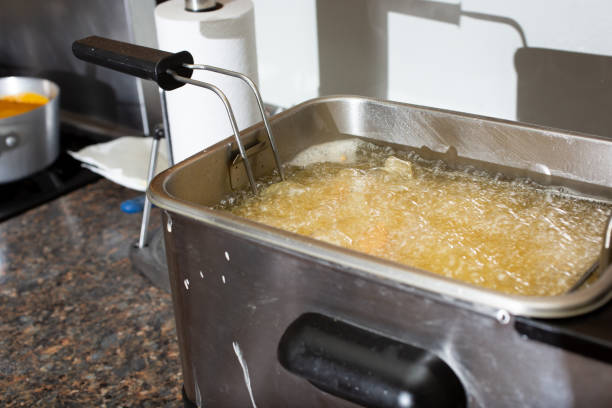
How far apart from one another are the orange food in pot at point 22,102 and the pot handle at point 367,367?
37.6 inches

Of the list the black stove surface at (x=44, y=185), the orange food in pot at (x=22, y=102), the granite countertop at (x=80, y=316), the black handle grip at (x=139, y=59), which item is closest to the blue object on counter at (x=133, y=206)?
the granite countertop at (x=80, y=316)

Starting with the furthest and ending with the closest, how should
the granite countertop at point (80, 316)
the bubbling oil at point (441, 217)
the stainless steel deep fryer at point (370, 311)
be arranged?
the granite countertop at point (80, 316) < the bubbling oil at point (441, 217) < the stainless steel deep fryer at point (370, 311)

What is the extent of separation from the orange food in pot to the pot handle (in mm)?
955

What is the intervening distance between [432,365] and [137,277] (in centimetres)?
66

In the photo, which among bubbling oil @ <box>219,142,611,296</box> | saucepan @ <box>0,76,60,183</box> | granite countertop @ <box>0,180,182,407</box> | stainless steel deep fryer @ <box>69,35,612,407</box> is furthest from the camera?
saucepan @ <box>0,76,60,183</box>

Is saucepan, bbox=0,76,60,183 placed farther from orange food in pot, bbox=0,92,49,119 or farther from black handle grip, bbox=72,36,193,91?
black handle grip, bbox=72,36,193,91

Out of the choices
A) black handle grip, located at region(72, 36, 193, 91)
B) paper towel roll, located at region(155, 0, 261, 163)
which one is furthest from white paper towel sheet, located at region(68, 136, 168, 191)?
black handle grip, located at region(72, 36, 193, 91)

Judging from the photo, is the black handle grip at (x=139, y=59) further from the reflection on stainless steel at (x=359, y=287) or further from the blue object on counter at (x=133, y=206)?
the blue object on counter at (x=133, y=206)

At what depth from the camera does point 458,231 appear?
0.58m

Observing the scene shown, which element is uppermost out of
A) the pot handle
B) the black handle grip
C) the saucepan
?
the black handle grip

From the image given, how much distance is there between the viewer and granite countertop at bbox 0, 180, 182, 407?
799 millimetres

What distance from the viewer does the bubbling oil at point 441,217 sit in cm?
53

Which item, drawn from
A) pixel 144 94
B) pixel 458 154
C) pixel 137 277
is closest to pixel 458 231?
pixel 458 154

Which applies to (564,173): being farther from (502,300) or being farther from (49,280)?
(49,280)
